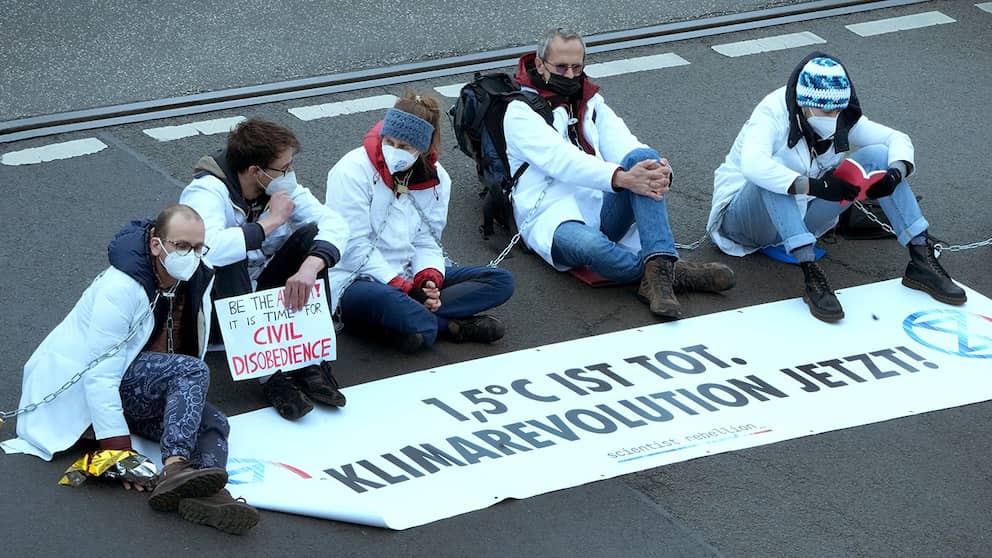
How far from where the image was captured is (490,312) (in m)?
7.50

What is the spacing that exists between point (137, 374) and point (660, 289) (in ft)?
9.55

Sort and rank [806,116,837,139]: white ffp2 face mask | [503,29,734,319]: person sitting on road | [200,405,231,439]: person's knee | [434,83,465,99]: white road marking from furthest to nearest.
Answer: [434,83,465,99]: white road marking → [806,116,837,139]: white ffp2 face mask → [503,29,734,319]: person sitting on road → [200,405,231,439]: person's knee

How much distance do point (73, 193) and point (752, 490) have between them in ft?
14.6

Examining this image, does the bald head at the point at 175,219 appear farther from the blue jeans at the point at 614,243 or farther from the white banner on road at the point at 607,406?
the blue jeans at the point at 614,243

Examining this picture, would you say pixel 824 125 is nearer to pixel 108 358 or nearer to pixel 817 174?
pixel 817 174

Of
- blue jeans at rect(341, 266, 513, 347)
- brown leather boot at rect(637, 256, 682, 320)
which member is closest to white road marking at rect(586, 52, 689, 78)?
brown leather boot at rect(637, 256, 682, 320)

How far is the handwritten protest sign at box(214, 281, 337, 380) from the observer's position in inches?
247

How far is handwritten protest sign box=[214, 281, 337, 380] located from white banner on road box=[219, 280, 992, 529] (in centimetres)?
24

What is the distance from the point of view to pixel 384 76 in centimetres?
1023

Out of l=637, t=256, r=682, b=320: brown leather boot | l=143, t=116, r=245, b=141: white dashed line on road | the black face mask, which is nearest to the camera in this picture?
l=637, t=256, r=682, b=320: brown leather boot

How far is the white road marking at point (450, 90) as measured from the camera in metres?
9.96

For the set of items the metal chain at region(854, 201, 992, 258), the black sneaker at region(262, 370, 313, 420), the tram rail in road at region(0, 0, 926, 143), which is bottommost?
the metal chain at region(854, 201, 992, 258)

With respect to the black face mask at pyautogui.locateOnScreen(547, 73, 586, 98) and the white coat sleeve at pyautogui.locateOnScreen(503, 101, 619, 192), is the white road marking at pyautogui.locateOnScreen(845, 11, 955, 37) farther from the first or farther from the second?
the white coat sleeve at pyautogui.locateOnScreen(503, 101, 619, 192)

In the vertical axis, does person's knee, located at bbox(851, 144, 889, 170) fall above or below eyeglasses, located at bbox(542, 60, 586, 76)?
below
